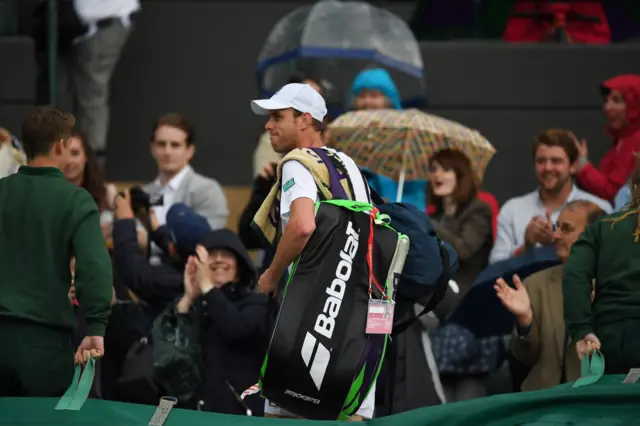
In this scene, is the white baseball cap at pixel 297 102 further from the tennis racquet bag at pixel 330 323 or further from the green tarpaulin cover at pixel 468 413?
the green tarpaulin cover at pixel 468 413

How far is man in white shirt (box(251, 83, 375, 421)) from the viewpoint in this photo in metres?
6.59

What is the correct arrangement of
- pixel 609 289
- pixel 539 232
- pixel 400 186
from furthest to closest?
pixel 400 186 → pixel 539 232 → pixel 609 289

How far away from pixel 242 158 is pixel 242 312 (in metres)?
4.44

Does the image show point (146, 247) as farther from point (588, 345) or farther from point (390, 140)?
point (588, 345)

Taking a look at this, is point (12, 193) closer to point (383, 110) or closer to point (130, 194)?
point (130, 194)

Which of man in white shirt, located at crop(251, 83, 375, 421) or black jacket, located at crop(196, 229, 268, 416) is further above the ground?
man in white shirt, located at crop(251, 83, 375, 421)

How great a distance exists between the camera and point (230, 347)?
8422 millimetres

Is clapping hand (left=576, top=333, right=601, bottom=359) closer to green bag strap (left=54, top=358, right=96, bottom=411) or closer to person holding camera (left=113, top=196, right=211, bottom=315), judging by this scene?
green bag strap (left=54, top=358, right=96, bottom=411)

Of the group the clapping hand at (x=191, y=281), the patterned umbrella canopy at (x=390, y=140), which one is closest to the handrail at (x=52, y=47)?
the patterned umbrella canopy at (x=390, y=140)

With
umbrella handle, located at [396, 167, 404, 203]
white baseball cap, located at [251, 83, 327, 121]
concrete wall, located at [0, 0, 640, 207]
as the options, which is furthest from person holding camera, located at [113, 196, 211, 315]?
concrete wall, located at [0, 0, 640, 207]

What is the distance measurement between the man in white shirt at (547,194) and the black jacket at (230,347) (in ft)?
5.65

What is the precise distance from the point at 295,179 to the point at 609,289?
4.95 ft

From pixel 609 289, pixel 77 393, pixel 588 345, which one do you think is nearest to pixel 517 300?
pixel 609 289

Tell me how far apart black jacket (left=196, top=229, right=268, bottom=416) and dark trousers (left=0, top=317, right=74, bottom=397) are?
1.86m
